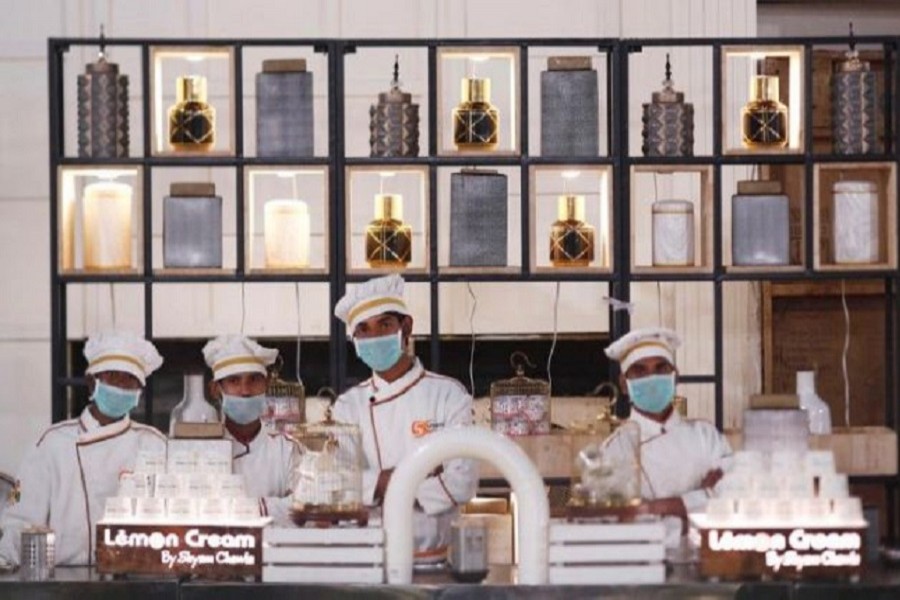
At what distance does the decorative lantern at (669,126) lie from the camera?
6.90 m

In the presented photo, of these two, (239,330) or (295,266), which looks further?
(239,330)

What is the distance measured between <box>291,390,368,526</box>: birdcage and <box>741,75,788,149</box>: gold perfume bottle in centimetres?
185

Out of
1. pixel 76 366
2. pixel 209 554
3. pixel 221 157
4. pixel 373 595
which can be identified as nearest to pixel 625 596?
pixel 373 595

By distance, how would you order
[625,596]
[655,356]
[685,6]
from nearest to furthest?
1. [625,596]
2. [655,356]
3. [685,6]

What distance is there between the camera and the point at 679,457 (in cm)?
623

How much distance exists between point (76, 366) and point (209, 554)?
3.27 metres

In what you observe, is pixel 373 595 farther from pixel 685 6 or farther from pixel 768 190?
pixel 685 6

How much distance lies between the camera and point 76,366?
8656 millimetres

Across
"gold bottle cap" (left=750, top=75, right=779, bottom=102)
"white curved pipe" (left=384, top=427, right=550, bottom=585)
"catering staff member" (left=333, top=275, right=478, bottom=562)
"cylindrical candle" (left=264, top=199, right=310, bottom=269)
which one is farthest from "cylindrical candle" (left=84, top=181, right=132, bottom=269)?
"gold bottle cap" (left=750, top=75, right=779, bottom=102)

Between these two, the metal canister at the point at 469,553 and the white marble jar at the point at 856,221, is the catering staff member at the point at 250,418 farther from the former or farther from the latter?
the white marble jar at the point at 856,221

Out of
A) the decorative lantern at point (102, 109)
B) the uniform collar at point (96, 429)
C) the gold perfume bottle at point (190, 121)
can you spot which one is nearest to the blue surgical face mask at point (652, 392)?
the uniform collar at point (96, 429)

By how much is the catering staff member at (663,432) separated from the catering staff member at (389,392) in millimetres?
507

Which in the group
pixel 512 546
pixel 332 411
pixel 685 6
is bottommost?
pixel 512 546

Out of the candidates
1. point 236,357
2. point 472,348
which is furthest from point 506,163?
point 472,348
